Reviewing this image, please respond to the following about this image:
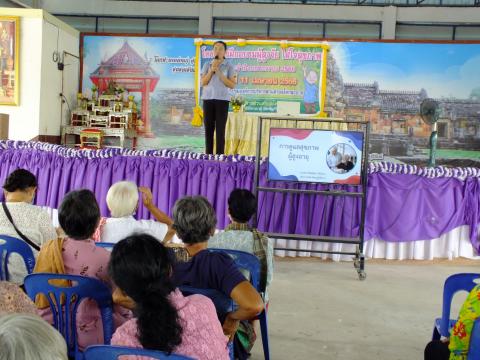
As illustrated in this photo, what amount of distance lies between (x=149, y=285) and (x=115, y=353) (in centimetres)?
18

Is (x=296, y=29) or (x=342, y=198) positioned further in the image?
(x=296, y=29)

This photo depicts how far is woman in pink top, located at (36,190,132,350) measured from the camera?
73.2 inches

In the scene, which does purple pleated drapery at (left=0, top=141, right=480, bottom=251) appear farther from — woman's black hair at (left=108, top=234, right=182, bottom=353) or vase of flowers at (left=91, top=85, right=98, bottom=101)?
vase of flowers at (left=91, top=85, right=98, bottom=101)

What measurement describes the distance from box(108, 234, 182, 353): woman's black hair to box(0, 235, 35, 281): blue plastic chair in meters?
1.10

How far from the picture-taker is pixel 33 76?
28.0 ft

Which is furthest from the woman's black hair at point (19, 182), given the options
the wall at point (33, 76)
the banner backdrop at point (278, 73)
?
the banner backdrop at point (278, 73)

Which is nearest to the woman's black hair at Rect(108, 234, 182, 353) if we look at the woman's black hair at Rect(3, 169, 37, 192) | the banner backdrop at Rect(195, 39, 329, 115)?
the woman's black hair at Rect(3, 169, 37, 192)

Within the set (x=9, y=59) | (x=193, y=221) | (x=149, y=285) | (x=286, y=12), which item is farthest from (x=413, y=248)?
(x=286, y=12)

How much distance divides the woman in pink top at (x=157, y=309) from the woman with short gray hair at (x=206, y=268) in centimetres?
22

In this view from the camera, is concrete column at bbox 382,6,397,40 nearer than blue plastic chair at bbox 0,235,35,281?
No

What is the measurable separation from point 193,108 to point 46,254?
855cm

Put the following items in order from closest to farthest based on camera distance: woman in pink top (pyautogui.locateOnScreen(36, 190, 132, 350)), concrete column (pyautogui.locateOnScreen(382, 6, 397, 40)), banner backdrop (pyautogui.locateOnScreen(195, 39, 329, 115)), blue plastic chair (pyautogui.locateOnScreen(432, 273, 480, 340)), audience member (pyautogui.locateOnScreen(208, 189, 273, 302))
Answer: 1. woman in pink top (pyautogui.locateOnScreen(36, 190, 132, 350))
2. blue plastic chair (pyautogui.locateOnScreen(432, 273, 480, 340))
3. audience member (pyautogui.locateOnScreen(208, 189, 273, 302))
4. banner backdrop (pyautogui.locateOnScreen(195, 39, 329, 115))
5. concrete column (pyautogui.locateOnScreen(382, 6, 397, 40))

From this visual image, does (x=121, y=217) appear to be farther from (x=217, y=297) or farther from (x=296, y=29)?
(x=296, y=29)

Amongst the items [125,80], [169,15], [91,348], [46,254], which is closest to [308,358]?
[46,254]
